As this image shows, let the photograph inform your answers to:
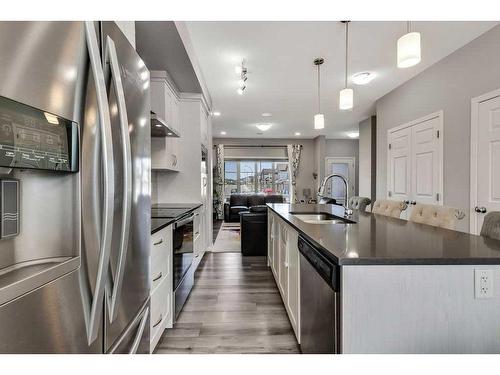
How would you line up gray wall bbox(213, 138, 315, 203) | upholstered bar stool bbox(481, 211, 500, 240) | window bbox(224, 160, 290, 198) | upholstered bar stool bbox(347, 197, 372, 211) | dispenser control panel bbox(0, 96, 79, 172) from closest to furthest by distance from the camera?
dispenser control panel bbox(0, 96, 79, 172) < upholstered bar stool bbox(481, 211, 500, 240) < upholstered bar stool bbox(347, 197, 372, 211) < gray wall bbox(213, 138, 315, 203) < window bbox(224, 160, 290, 198)

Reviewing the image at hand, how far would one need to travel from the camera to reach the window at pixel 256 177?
9.39m

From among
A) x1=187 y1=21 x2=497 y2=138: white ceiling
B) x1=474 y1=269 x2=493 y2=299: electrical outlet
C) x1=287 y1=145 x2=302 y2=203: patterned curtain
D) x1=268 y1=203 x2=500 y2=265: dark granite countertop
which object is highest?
x1=187 y1=21 x2=497 y2=138: white ceiling

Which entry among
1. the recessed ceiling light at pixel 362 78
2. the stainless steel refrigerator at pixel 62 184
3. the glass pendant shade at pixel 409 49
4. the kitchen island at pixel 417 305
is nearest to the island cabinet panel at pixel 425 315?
the kitchen island at pixel 417 305

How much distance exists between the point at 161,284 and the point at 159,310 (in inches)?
7.1

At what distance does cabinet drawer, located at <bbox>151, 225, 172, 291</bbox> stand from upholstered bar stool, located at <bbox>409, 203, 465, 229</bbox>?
210 centimetres

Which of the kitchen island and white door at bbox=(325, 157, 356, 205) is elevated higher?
white door at bbox=(325, 157, 356, 205)

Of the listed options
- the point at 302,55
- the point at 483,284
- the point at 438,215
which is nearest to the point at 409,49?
the point at 438,215

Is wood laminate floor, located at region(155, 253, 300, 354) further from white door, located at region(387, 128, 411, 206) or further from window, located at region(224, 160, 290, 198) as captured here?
window, located at region(224, 160, 290, 198)

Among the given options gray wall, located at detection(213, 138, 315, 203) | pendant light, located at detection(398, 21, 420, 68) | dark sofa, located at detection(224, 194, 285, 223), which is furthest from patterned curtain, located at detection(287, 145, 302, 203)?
pendant light, located at detection(398, 21, 420, 68)

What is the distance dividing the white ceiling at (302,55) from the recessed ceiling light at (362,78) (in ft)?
0.28

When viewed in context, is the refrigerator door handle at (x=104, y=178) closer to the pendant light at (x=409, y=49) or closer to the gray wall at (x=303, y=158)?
the pendant light at (x=409, y=49)

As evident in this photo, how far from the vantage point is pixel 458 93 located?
3.11 metres

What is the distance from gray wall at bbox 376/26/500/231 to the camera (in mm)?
2711
